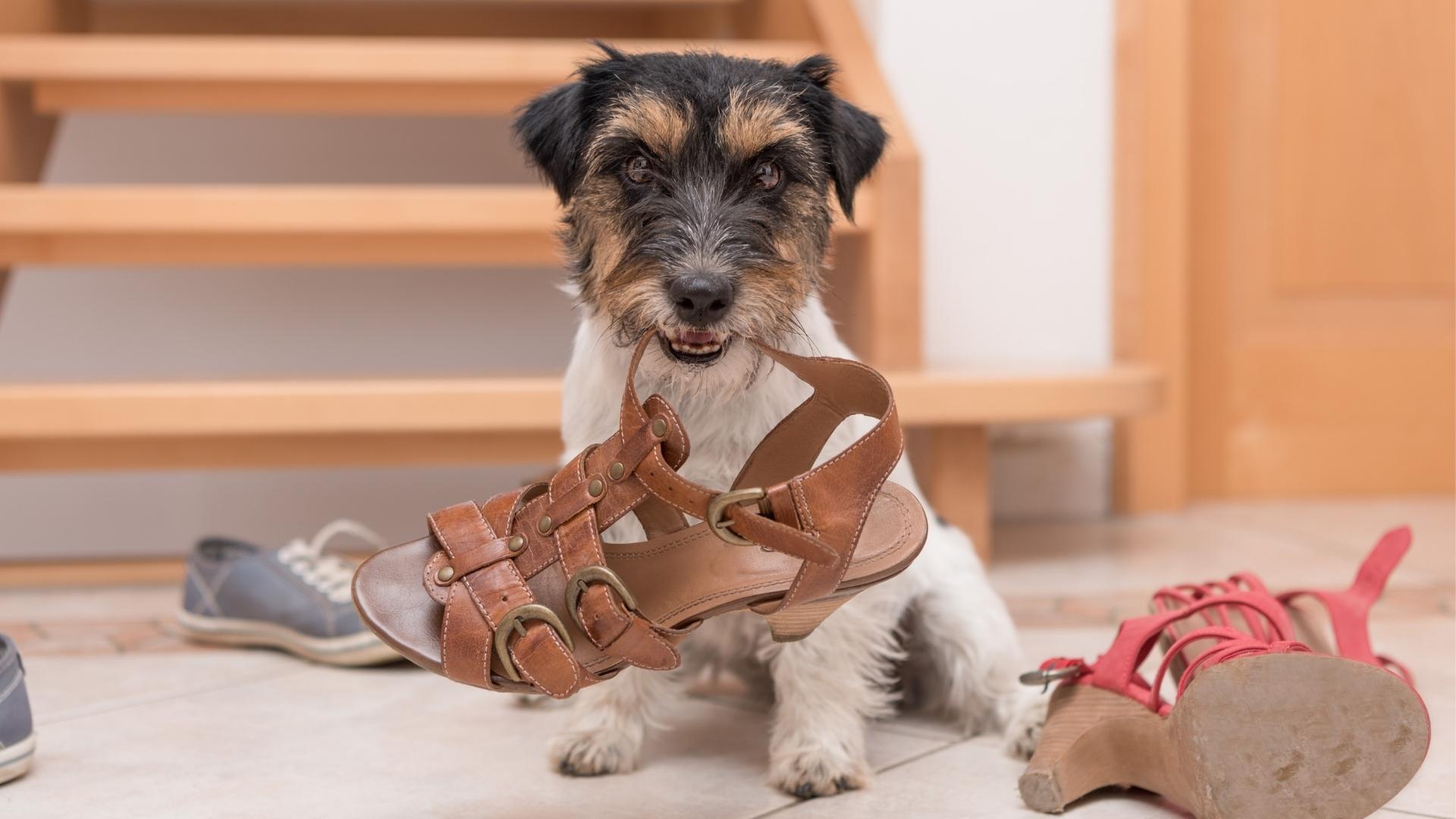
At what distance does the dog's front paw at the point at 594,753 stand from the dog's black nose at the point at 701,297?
64 centimetres

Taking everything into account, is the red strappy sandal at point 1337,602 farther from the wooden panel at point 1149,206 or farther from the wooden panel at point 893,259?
the wooden panel at point 1149,206

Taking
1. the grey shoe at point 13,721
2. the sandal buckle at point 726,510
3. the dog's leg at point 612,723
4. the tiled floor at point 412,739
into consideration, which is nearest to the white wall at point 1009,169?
the tiled floor at point 412,739

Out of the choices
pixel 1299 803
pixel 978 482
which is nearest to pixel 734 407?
pixel 1299 803

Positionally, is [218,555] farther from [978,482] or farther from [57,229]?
[978,482]

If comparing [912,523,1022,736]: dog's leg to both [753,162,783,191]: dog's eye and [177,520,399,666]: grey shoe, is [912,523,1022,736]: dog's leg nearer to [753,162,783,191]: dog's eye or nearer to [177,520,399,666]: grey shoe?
[753,162,783,191]: dog's eye

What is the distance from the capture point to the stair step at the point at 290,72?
345 cm

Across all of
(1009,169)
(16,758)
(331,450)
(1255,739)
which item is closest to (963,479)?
(1009,169)

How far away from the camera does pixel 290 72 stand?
137 inches

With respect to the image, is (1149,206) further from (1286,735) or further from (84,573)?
(84,573)

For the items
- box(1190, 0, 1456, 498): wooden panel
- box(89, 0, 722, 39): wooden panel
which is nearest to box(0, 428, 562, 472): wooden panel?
box(89, 0, 722, 39): wooden panel

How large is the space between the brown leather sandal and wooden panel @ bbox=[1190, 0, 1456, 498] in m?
3.12

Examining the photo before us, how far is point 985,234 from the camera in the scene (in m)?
4.08

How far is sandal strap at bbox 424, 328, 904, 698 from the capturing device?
1.48 m

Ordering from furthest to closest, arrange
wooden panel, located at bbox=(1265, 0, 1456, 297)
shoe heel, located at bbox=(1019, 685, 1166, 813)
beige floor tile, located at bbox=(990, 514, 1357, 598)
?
wooden panel, located at bbox=(1265, 0, 1456, 297)
beige floor tile, located at bbox=(990, 514, 1357, 598)
shoe heel, located at bbox=(1019, 685, 1166, 813)
